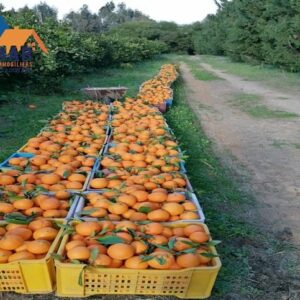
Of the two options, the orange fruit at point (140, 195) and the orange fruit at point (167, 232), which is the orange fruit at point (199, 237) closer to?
the orange fruit at point (167, 232)

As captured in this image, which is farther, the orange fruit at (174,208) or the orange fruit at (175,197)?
the orange fruit at (175,197)

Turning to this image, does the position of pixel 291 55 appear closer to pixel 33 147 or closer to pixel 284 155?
pixel 284 155

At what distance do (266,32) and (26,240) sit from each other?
22652 mm

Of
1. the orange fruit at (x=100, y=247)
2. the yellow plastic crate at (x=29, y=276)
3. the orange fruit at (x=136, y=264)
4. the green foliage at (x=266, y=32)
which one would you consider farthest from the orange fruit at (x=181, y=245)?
the green foliage at (x=266, y=32)

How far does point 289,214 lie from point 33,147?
3.18m

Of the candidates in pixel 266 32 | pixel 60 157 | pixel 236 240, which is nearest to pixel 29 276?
pixel 60 157

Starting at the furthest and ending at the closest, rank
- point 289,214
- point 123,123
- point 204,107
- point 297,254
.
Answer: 1. point 204,107
2. point 123,123
3. point 289,214
4. point 297,254

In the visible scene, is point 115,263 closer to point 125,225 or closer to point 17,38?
point 125,225

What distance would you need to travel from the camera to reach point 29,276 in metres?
2.23

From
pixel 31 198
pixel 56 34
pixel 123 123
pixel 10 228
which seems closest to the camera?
pixel 10 228

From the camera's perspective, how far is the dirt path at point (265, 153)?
3986 millimetres

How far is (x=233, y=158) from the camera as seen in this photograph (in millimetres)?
5812

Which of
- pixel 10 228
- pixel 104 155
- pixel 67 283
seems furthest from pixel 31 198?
pixel 104 155

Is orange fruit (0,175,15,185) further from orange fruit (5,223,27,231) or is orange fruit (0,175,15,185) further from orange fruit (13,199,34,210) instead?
orange fruit (5,223,27,231)
